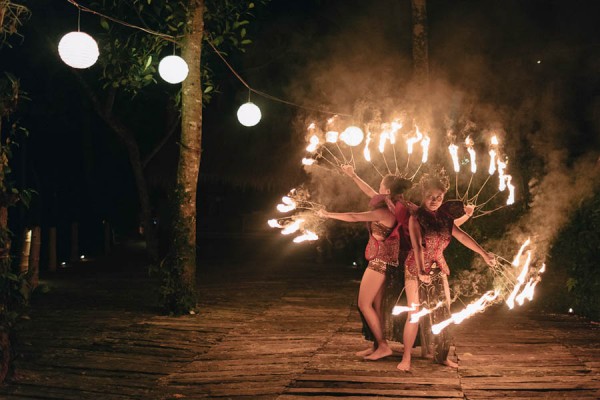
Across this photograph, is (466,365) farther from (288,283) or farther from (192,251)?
(288,283)

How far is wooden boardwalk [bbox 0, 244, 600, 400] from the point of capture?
6770mm

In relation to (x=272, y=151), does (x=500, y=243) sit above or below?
below

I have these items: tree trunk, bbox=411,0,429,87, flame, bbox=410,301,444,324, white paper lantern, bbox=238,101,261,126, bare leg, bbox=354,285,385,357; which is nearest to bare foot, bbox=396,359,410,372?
flame, bbox=410,301,444,324

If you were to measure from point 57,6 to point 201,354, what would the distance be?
48.0ft

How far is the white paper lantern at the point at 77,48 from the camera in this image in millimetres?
9039

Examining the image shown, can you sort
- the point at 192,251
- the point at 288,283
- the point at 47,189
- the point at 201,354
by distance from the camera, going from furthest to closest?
the point at 47,189
the point at 288,283
the point at 192,251
the point at 201,354

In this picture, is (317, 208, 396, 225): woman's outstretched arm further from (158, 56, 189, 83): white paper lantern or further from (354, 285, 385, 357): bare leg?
(158, 56, 189, 83): white paper lantern

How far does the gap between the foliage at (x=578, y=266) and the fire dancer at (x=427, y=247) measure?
3.66 meters

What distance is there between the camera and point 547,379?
705cm

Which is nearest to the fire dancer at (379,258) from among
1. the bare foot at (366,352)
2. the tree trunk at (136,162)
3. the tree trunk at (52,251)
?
the bare foot at (366,352)

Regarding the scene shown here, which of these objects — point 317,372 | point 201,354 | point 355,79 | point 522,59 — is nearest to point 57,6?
point 355,79

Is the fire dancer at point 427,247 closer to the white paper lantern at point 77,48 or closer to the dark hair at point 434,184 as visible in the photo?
the dark hair at point 434,184

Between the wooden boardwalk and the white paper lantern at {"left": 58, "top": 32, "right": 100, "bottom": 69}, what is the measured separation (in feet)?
10.5

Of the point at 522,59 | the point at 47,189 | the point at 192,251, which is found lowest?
the point at 192,251
